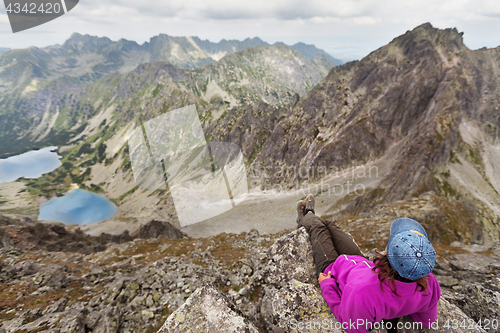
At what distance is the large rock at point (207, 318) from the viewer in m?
5.55

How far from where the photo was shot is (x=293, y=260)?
8.04 meters

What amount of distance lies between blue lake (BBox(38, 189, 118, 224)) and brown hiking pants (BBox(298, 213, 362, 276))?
649 ft

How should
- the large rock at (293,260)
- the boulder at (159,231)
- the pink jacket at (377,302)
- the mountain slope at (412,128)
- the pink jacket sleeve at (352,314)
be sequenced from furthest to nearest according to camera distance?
the boulder at (159,231)
the mountain slope at (412,128)
the large rock at (293,260)
the pink jacket sleeve at (352,314)
the pink jacket at (377,302)

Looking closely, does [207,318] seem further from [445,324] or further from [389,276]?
[445,324]

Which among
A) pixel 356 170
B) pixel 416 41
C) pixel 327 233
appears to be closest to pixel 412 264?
pixel 327 233

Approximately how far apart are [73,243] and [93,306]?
32.3m

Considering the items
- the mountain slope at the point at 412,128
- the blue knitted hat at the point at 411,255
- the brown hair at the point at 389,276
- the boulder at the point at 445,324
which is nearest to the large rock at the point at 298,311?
the boulder at the point at 445,324

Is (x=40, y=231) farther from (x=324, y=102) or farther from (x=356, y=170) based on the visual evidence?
(x=324, y=102)

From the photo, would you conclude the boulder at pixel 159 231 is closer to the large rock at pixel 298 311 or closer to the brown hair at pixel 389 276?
the large rock at pixel 298 311

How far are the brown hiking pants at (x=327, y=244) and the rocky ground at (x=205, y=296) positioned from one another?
0.42 m

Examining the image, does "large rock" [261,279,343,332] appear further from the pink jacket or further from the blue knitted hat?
the blue knitted hat

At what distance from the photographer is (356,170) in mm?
73625

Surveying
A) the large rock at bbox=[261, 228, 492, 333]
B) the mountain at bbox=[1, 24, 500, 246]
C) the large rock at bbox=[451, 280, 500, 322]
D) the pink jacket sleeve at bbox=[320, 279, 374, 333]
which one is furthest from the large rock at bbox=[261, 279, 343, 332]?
the mountain at bbox=[1, 24, 500, 246]

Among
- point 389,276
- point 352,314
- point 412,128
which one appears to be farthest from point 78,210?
point 412,128
